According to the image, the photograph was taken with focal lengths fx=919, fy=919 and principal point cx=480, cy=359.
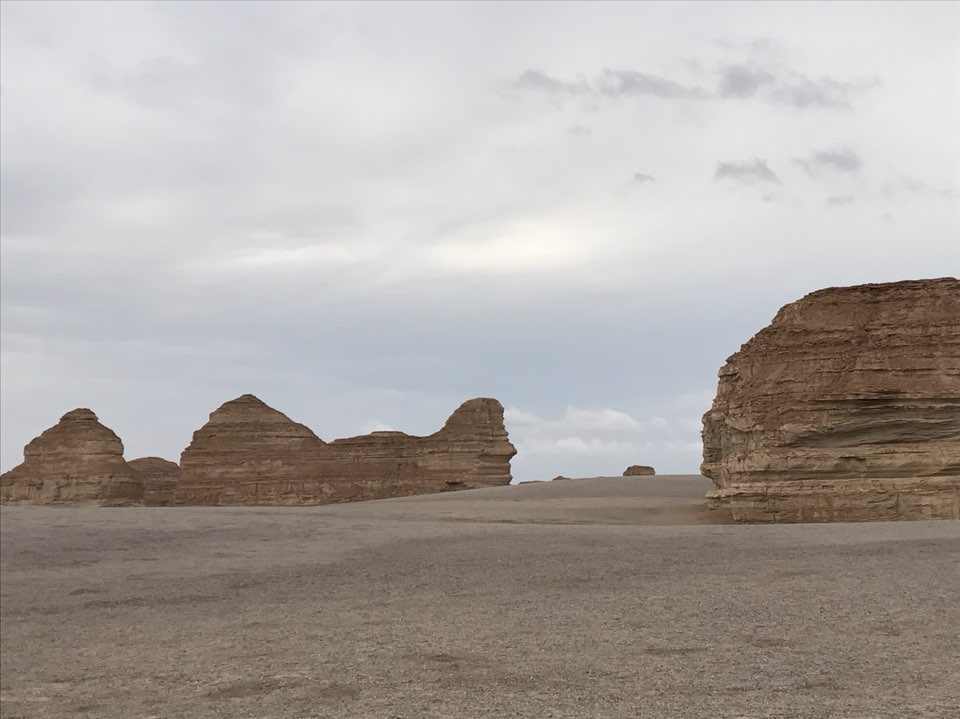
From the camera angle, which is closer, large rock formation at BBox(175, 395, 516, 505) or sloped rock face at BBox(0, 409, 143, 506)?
sloped rock face at BBox(0, 409, 143, 506)

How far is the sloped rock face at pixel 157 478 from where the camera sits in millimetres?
53312

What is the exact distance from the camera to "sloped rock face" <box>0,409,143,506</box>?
157ft

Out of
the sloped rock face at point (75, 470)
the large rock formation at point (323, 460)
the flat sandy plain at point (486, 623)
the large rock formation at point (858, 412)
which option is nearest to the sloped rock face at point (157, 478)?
the sloped rock face at point (75, 470)

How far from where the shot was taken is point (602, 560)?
45.5 feet

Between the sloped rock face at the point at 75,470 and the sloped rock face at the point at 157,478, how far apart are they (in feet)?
10.3

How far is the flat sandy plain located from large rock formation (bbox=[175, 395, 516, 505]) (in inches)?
1239

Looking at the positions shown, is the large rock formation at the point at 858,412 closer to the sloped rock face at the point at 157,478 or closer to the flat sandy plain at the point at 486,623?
the flat sandy plain at the point at 486,623

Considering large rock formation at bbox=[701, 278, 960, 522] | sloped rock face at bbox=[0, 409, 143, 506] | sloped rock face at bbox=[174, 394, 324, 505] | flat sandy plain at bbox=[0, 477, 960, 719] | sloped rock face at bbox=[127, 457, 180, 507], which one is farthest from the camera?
sloped rock face at bbox=[127, 457, 180, 507]

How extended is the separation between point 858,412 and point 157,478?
47.9m

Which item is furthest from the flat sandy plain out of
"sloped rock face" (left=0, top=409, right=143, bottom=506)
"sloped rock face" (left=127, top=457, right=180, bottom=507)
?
"sloped rock face" (left=127, top=457, right=180, bottom=507)

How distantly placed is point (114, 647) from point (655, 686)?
5890 mm

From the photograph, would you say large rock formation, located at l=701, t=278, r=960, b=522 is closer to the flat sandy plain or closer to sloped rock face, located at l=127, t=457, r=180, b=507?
the flat sandy plain

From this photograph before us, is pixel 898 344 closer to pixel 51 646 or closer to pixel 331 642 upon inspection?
pixel 331 642

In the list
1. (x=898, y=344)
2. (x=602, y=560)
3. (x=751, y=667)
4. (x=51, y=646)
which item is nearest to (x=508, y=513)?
(x=898, y=344)
